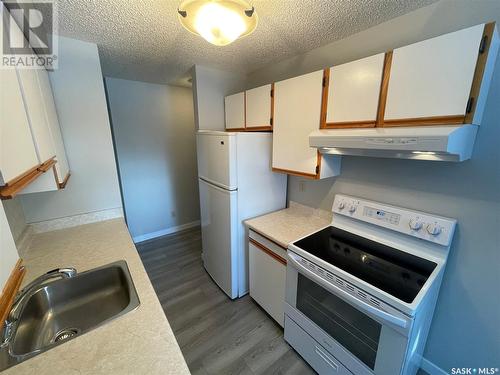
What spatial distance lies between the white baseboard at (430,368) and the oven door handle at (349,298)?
973 mm

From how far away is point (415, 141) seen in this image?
3.27 ft

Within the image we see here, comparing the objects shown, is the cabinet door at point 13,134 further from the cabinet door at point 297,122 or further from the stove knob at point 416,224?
the stove knob at point 416,224

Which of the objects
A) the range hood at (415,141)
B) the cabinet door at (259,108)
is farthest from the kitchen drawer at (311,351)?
→ the cabinet door at (259,108)

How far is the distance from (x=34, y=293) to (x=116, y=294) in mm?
361

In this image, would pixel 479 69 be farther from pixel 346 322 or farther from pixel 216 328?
pixel 216 328

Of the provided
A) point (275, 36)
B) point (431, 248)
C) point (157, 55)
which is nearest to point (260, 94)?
point (275, 36)

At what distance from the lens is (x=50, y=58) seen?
158 centimetres

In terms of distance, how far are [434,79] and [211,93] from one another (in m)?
2.03

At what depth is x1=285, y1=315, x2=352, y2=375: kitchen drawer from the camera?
4.44 ft

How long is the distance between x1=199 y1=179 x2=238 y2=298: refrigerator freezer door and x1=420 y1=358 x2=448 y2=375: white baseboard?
1547mm

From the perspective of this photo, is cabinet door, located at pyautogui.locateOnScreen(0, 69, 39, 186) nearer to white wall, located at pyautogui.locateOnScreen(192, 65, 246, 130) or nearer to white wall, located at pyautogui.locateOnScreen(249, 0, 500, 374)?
white wall, located at pyautogui.locateOnScreen(192, 65, 246, 130)

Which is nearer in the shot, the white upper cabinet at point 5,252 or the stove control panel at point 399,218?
the white upper cabinet at point 5,252

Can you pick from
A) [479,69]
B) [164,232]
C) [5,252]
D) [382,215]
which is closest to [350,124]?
[479,69]

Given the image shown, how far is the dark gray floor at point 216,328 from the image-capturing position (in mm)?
1568
